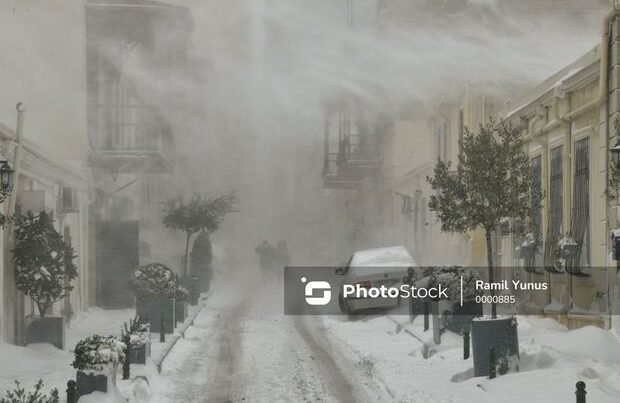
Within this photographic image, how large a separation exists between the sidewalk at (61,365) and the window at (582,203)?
7.19m

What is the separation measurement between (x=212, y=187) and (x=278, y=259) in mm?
24412

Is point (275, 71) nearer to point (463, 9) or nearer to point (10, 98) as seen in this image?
point (463, 9)

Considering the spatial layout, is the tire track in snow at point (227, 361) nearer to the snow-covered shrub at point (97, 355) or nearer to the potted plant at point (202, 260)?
the snow-covered shrub at point (97, 355)

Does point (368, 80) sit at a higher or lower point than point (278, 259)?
higher

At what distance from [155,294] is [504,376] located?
29.5ft

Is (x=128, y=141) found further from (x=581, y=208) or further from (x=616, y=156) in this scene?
(x=616, y=156)

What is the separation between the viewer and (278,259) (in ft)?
139

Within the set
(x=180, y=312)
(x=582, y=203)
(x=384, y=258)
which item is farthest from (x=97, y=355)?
(x=384, y=258)

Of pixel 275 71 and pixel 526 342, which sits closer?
pixel 526 342

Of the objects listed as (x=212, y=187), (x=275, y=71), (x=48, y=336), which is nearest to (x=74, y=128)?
(x=48, y=336)

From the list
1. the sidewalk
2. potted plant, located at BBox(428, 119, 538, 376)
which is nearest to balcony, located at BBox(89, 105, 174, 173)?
the sidewalk

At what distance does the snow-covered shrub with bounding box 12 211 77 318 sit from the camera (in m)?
16.9

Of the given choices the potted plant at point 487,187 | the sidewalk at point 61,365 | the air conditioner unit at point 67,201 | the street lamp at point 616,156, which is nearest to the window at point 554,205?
the potted plant at point 487,187

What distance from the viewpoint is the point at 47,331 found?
1695 cm
